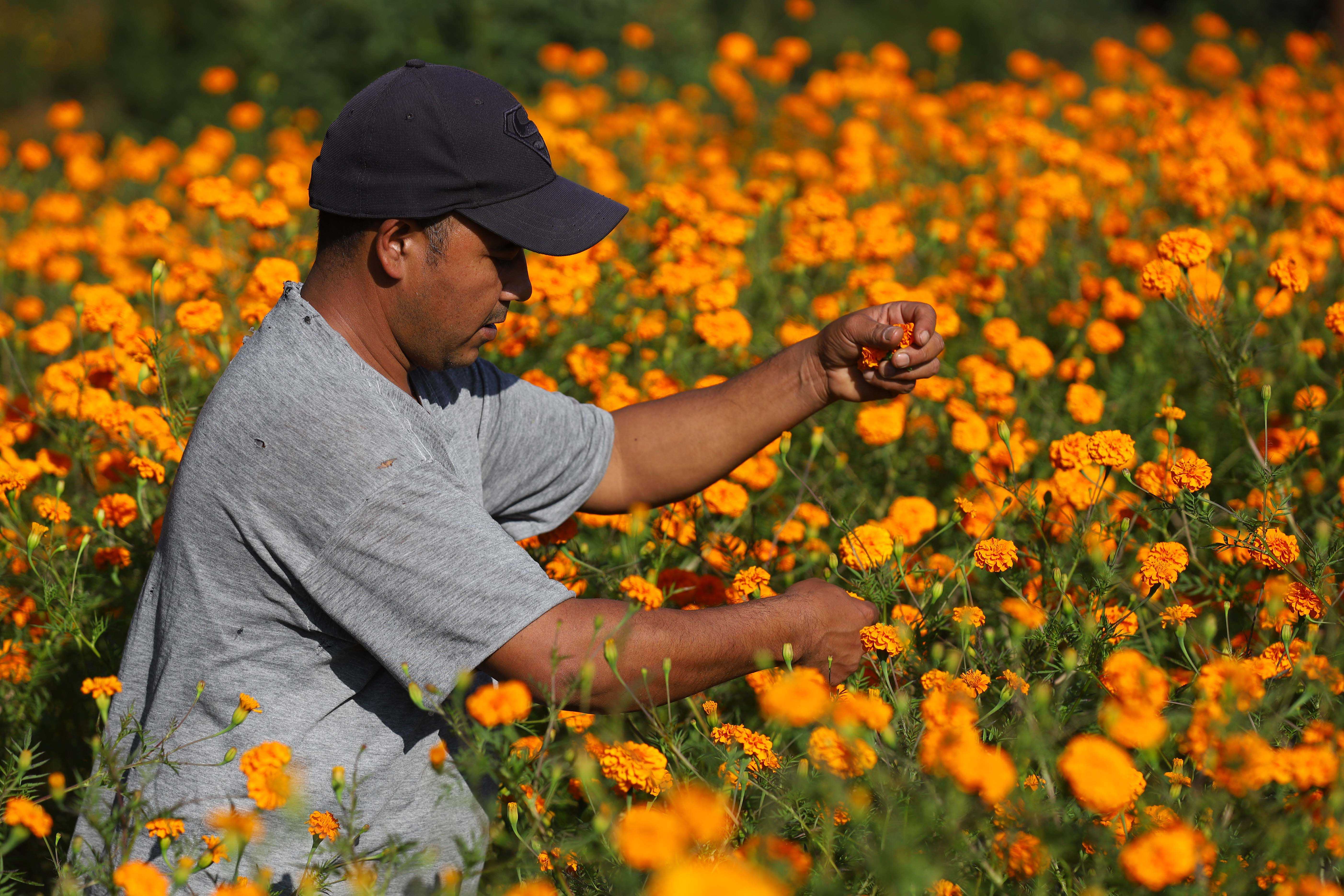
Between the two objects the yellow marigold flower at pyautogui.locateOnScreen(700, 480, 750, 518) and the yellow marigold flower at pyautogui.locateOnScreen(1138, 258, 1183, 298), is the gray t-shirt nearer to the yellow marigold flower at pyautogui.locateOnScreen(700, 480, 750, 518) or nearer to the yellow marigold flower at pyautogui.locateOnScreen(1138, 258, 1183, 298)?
the yellow marigold flower at pyautogui.locateOnScreen(700, 480, 750, 518)

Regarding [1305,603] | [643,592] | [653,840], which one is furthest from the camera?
[643,592]

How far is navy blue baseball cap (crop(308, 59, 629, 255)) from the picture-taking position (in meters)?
1.55

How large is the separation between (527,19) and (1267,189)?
4858mm

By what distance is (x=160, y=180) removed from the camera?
18.5 ft

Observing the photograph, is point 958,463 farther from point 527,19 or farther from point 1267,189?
point 527,19

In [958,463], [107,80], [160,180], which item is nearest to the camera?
[958,463]

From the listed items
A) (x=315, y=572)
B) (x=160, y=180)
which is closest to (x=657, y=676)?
(x=315, y=572)

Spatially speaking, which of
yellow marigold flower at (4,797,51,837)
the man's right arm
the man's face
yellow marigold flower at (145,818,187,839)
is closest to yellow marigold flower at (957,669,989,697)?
the man's right arm

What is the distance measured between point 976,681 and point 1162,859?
520mm

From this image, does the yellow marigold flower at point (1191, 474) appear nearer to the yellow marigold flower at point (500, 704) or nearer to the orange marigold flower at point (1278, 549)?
the orange marigold flower at point (1278, 549)

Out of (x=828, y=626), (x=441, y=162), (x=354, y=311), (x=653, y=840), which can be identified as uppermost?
(x=441, y=162)

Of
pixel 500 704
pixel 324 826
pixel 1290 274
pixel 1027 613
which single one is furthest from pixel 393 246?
pixel 1290 274

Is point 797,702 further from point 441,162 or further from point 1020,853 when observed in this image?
point 441,162

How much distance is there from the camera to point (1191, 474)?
180 cm
